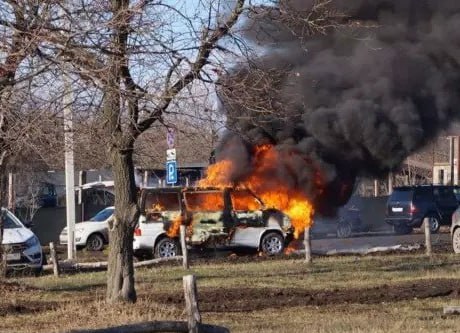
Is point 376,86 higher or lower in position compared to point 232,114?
higher

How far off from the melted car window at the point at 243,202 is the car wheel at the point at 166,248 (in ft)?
5.73

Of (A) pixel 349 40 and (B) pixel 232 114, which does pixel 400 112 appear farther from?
(B) pixel 232 114

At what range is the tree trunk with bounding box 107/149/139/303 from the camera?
13.6 metres

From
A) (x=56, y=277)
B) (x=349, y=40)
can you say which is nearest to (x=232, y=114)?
(x=56, y=277)

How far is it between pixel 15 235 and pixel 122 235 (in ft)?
26.5

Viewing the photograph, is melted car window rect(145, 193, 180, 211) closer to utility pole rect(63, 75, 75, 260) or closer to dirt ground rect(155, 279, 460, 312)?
utility pole rect(63, 75, 75, 260)

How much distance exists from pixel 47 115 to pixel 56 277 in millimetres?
9784

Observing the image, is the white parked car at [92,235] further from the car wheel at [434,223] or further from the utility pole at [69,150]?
the car wheel at [434,223]

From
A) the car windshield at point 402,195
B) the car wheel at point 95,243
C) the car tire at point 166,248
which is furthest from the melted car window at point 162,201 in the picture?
the car windshield at point 402,195

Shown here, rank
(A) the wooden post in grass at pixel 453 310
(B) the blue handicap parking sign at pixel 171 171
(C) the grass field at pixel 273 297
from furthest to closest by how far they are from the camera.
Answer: (B) the blue handicap parking sign at pixel 171 171 < (A) the wooden post in grass at pixel 453 310 < (C) the grass field at pixel 273 297

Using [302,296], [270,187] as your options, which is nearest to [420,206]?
[270,187]

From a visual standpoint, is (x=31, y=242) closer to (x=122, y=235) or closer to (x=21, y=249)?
(x=21, y=249)

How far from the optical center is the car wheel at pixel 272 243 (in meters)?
24.3

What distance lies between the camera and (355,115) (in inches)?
965
